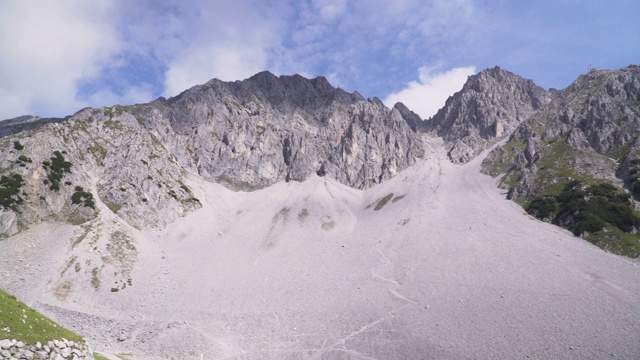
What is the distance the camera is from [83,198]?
9856cm

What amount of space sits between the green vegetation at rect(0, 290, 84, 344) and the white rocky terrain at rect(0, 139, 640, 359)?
108ft

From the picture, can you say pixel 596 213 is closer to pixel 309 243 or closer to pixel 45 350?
pixel 309 243

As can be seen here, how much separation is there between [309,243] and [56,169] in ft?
249

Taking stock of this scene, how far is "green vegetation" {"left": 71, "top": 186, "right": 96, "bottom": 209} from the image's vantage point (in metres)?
96.5

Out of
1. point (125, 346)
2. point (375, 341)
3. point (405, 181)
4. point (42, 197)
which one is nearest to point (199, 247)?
point (42, 197)

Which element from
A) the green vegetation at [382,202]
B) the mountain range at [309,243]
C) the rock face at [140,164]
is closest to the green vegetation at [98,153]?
the rock face at [140,164]

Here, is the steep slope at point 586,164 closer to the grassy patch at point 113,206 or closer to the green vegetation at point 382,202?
the green vegetation at point 382,202

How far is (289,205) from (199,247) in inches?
1933

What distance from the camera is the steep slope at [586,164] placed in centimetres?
9388

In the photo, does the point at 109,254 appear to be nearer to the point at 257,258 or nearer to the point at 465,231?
the point at 257,258

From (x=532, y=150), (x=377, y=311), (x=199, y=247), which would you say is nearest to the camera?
(x=377, y=311)

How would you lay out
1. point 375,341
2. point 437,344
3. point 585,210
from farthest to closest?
point 585,210 → point 375,341 → point 437,344

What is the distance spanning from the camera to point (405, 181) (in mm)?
173625

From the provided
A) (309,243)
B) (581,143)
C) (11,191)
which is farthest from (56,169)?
(581,143)
